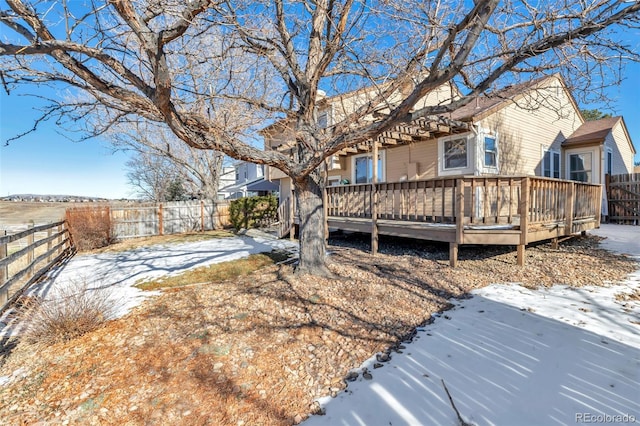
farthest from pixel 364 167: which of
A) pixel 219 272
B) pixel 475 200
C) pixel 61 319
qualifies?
pixel 61 319

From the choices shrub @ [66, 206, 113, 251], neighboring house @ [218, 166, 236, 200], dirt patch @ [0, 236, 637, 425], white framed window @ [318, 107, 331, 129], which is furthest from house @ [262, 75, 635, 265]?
neighboring house @ [218, 166, 236, 200]

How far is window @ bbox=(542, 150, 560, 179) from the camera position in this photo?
11375mm

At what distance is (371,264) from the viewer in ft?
22.1

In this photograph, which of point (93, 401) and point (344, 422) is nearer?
point (344, 422)

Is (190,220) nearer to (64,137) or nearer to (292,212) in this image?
(292,212)

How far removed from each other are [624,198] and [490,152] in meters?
7.71

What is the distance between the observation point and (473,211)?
6.27 meters

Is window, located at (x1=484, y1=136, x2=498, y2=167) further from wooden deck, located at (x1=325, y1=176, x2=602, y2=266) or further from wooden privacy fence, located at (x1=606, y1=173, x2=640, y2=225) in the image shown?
wooden privacy fence, located at (x1=606, y1=173, x2=640, y2=225)

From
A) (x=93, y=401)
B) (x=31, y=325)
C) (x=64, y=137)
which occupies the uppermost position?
(x=64, y=137)

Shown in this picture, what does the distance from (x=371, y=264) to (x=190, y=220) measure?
13.1 metres

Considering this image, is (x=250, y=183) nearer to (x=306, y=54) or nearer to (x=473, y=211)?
(x=306, y=54)

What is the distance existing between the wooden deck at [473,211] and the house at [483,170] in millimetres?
23

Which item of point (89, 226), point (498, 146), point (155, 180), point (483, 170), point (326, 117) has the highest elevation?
point (326, 117)

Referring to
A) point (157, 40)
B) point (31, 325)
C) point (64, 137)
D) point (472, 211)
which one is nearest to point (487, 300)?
point (472, 211)
